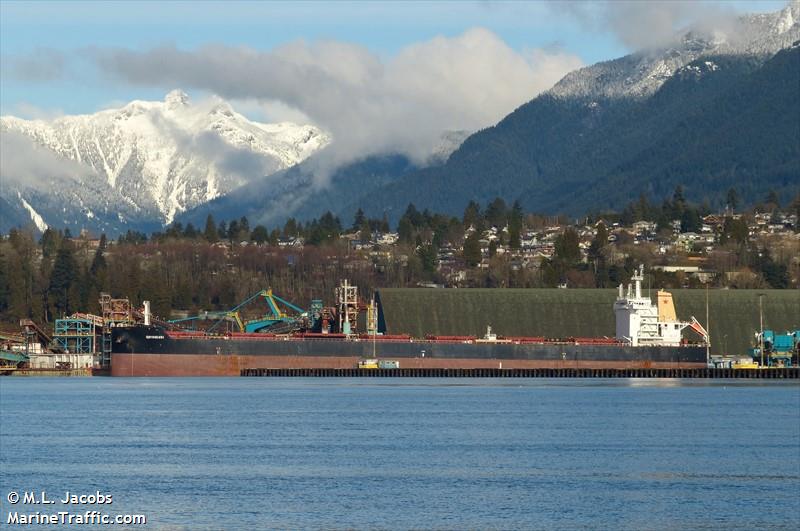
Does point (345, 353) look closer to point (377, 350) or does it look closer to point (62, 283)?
point (377, 350)

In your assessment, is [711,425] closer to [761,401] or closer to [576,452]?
[576,452]

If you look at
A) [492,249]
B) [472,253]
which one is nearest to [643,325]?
[472,253]

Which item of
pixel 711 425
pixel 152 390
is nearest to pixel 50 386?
pixel 152 390

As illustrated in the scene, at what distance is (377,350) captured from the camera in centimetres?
10919

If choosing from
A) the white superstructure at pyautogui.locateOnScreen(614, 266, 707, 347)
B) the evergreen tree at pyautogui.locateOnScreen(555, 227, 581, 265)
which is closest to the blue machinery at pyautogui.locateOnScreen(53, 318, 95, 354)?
the white superstructure at pyautogui.locateOnScreen(614, 266, 707, 347)

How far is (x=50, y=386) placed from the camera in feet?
327

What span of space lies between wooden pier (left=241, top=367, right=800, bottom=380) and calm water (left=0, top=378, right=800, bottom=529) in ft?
75.3

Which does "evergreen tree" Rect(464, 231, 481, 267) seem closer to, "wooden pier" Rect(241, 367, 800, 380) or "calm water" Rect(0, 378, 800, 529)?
"wooden pier" Rect(241, 367, 800, 380)

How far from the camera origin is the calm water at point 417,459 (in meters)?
40.3

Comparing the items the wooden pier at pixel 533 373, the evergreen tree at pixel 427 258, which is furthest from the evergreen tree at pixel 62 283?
the wooden pier at pixel 533 373

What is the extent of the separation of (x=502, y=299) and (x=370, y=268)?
5330 centimetres

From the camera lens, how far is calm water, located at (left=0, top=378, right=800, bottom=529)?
40344 millimetres

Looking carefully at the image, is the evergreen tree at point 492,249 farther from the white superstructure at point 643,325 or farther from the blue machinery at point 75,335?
the white superstructure at point 643,325

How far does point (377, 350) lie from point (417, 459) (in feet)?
192
